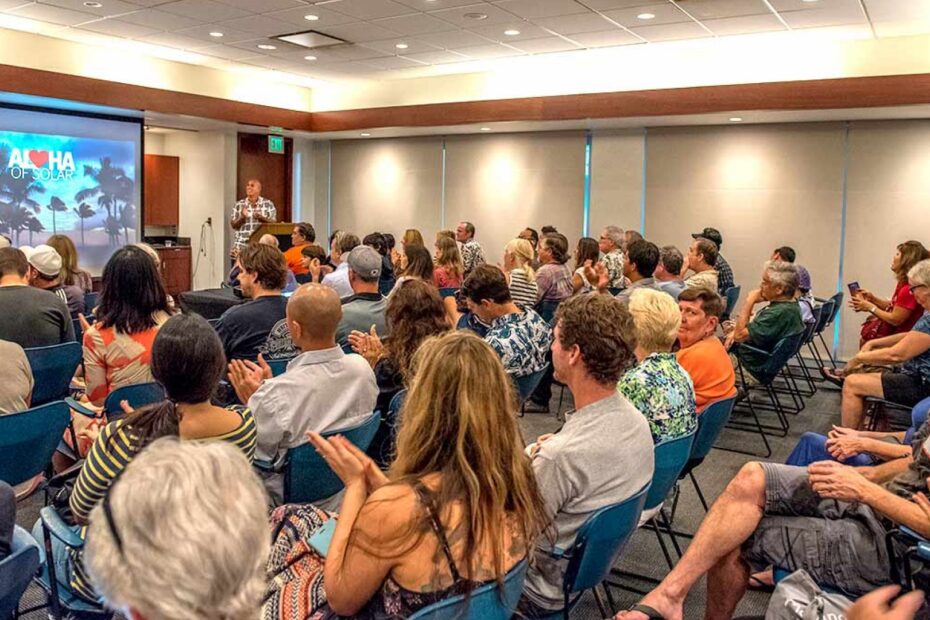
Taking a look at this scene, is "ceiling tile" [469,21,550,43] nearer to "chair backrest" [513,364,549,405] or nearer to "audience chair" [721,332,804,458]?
"audience chair" [721,332,804,458]

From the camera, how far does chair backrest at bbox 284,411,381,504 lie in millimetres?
2822

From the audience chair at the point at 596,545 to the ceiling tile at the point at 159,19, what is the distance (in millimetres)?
6788

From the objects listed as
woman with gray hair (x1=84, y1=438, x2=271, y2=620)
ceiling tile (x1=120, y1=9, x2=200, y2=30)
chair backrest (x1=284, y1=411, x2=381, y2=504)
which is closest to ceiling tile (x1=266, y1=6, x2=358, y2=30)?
ceiling tile (x1=120, y1=9, x2=200, y2=30)

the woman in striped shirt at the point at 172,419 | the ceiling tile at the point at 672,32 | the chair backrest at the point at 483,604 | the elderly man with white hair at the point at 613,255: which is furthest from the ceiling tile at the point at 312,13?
the chair backrest at the point at 483,604

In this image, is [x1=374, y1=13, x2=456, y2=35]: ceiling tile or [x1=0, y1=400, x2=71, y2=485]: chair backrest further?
[x1=374, y1=13, x2=456, y2=35]: ceiling tile

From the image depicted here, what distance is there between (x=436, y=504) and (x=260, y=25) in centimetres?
700

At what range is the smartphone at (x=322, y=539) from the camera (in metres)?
2.19

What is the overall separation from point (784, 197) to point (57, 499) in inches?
332

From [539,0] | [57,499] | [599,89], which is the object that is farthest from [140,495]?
[599,89]

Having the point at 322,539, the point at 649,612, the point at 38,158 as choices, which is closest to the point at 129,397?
the point at 322,539

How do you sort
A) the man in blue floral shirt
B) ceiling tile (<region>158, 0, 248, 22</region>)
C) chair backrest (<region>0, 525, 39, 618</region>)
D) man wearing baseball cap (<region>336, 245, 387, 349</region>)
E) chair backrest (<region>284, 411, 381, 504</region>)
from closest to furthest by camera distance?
chair backrest (<region>0, 525, 39, 618</region>) → chair backrest (<region>284, 411, 381, 504</region>) → the man in blue floral shirt → man wearing baseball cap (<region>336, 245, 387, 349</region>) → ceiling tile (<region>158, 0, 248, 22</region>)

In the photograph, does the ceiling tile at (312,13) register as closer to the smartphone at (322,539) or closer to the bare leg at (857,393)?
the bare leg at (857,393)

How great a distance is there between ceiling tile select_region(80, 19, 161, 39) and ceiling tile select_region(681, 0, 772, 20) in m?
5.27

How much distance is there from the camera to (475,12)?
6.98 meters
